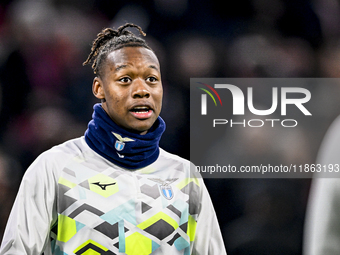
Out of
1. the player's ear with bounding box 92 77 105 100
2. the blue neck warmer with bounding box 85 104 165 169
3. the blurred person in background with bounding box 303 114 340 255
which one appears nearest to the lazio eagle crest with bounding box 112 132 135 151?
the blue neck warmer with bounding box 85 104 165 169

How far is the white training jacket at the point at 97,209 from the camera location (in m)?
1.01

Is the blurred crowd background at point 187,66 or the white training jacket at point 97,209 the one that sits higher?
the blurred crowd background at point 187,66

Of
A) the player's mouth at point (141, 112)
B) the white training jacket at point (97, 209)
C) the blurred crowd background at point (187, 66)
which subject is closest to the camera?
the white training jacket at point (97, 209)

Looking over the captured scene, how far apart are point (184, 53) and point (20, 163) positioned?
2.62 ft

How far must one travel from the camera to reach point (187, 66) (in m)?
1.54

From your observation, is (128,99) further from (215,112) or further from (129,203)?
(215,112)

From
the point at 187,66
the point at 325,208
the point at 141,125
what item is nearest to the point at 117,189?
the point at 141,125

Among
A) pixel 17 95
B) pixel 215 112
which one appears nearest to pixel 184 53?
pixel 215 112

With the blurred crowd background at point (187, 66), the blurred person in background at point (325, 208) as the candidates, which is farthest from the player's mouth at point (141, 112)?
the blurred person in background at point (325, 208)

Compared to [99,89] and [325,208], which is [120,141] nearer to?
[99,89]

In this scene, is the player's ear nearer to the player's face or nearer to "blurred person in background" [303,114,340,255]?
the player's face

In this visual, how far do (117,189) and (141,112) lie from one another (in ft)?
0.80

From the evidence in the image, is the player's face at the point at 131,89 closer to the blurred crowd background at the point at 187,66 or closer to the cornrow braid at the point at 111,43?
the cornrow braid at the point at 111,43

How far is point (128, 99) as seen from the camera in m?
1.11
